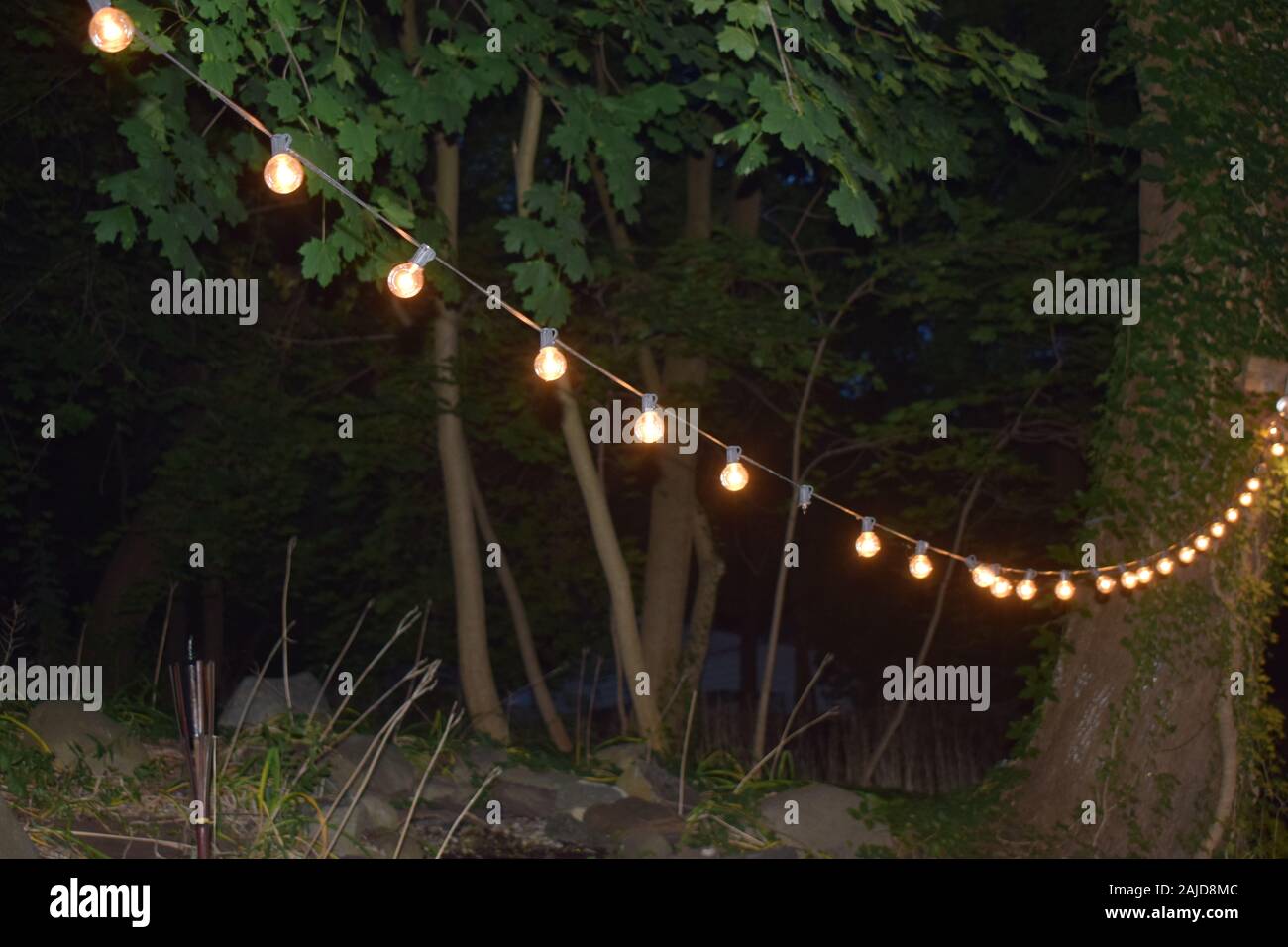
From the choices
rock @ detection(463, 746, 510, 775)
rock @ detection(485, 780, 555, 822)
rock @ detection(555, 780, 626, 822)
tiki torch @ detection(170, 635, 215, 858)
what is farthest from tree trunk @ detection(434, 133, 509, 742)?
tiki torch @ detection(170, 635, 215, 858)

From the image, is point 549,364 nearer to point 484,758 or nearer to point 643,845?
point 643,845

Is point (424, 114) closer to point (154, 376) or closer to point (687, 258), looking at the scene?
point (687, 258)

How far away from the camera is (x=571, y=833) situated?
6.98 meters

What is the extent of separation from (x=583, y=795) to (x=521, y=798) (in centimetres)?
37

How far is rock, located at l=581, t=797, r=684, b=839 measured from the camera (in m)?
7.16

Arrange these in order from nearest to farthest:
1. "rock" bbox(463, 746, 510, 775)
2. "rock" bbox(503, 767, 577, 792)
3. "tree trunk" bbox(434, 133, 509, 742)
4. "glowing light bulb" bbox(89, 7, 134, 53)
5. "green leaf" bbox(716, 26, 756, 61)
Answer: "glowing light bulb" bbox(89, 7, 134, 53) → "green leaf" bbox(716, 26, 756, 61) → "rock" bbox(503, 767, 577, 792) → "rock" bbox(463, 746, 510, 775) → "tree trunk" bbox(434, 133, 509, 742)

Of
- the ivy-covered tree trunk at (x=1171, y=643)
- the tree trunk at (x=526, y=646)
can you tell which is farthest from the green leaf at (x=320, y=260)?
the tree trunk at (x=526, y=646)

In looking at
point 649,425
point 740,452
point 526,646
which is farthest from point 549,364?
point 526,646

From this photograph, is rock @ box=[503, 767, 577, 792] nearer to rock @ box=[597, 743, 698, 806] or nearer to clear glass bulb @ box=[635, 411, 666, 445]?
rock @ box=[597, 743, 698, 806]

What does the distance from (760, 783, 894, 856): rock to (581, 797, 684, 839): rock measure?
0.48m

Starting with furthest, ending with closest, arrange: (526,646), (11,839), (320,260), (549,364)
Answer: (526,646) < (320,260) < (11,839) < (549,364)

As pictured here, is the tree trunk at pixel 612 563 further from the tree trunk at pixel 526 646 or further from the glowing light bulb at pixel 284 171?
the glowing light bulb at pixel 284 171

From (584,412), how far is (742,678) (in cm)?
1081
